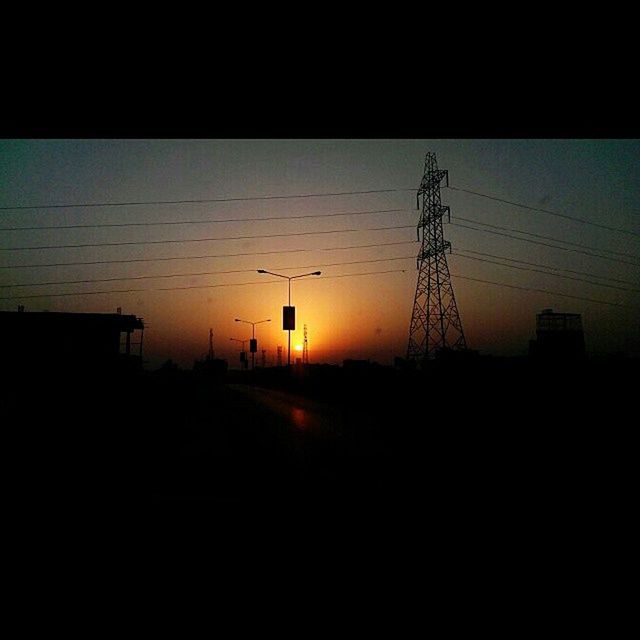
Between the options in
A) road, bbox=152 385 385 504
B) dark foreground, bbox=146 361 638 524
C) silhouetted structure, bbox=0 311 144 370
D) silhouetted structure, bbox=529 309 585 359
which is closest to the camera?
dark foreground, bbox=146 361 638 524

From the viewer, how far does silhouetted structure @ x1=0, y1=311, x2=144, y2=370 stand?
1496 inches

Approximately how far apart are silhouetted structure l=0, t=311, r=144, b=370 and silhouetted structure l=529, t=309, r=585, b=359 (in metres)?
36.8

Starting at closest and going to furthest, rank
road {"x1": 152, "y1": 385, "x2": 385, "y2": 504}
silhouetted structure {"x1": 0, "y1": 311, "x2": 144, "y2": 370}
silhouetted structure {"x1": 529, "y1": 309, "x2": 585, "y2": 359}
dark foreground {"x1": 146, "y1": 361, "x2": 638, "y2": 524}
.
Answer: dark foreground {"x1": 146, "y1": 361, "x2": 638, "y2": 524} < road {"x1": 152, "y1": 385, "x2": 385, "y2": 504} < silhouetted structure {"x1": 0, "y1": 311, "x2": 144, "y2": 370} < silhouetted structure {"x1": 529, "y1": 309, "x2": 585, "y2": 359}

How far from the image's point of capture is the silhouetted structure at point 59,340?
38.0m

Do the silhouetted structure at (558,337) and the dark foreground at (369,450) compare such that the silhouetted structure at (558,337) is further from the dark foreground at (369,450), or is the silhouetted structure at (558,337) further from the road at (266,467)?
the road at (266,467)

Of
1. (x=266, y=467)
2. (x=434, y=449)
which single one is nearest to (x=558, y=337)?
(x=434, y=449)

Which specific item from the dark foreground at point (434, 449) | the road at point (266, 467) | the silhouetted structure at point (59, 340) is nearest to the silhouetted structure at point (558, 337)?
the dark foreground at point (434, 449)

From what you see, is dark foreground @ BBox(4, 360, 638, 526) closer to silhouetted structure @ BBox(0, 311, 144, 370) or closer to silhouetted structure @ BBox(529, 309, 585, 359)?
silhouetted structure @ BBox(0, 311, 144, 370)

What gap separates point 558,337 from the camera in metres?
44.6

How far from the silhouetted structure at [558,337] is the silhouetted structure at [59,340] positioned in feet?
121

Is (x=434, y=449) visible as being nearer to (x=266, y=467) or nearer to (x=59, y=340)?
(x=266, y=467)

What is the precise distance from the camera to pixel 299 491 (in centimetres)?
785

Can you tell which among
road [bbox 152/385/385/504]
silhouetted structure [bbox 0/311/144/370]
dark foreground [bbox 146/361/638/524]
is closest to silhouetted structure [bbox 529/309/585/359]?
dark foreground [bbox 146/361/638/524]
